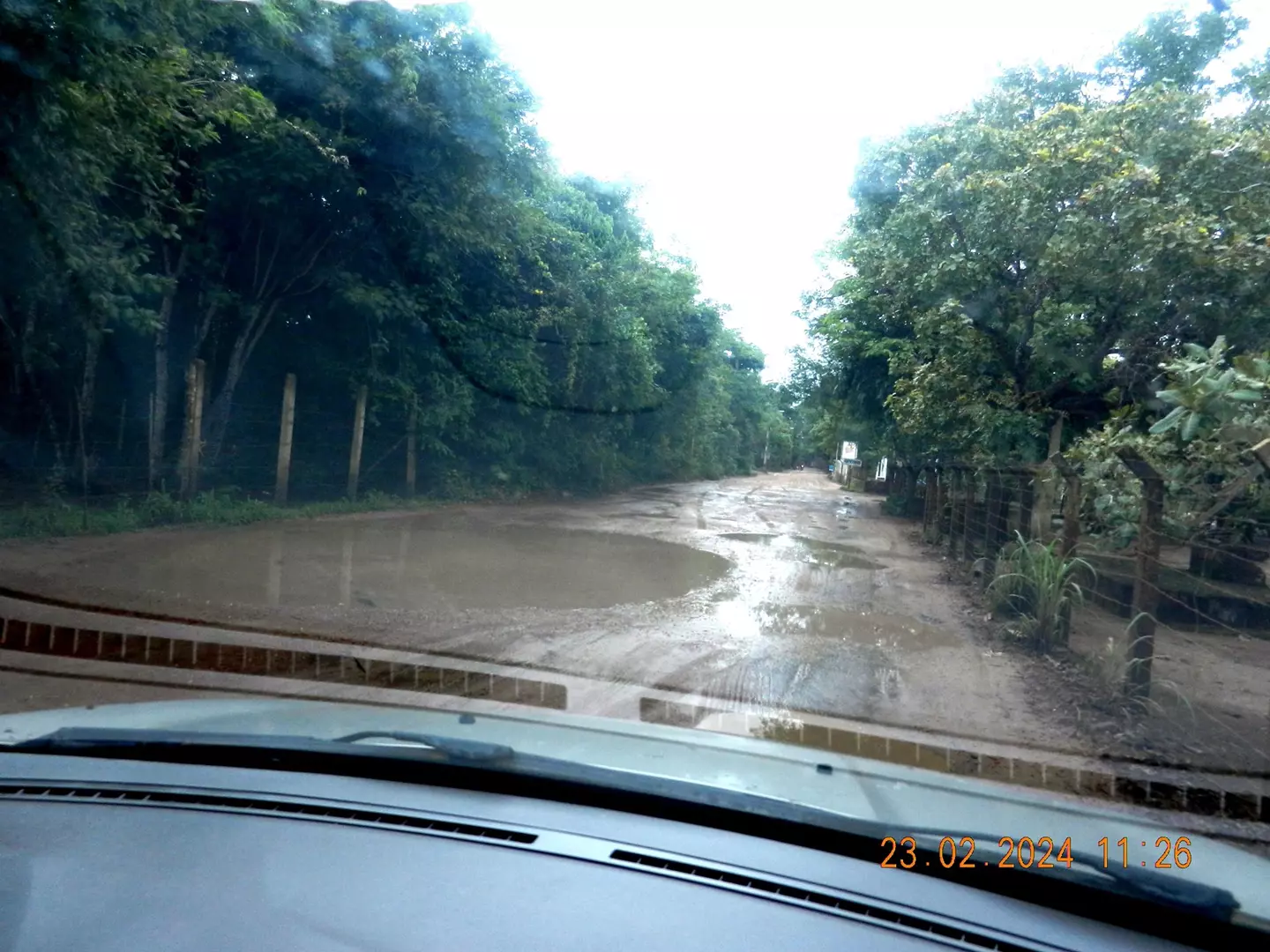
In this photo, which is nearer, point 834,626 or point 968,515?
point 834,626

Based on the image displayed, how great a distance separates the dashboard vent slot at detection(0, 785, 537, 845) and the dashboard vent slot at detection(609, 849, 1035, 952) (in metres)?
0.34

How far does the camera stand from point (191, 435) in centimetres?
1424

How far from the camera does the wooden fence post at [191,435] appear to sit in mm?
14133

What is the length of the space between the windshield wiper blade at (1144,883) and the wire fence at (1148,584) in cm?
341

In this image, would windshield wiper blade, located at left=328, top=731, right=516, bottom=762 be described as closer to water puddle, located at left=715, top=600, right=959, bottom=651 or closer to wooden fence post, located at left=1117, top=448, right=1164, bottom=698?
wooden fence post, located at left=1117, top=448, right=1164, bottom=698

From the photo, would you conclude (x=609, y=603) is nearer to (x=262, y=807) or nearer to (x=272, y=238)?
(x=262, y=807)

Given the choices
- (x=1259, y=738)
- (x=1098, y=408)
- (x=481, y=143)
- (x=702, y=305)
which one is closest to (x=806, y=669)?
(x=1259, y=738)

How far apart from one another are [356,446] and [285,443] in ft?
5.79

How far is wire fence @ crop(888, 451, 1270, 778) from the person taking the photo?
693 cm

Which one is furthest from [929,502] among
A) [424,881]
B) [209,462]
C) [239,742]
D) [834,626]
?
[424,881]

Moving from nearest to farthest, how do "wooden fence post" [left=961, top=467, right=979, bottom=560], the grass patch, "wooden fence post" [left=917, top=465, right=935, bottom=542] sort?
the grass patch
"wooden fence post" [left=961, top=467, right=979, bottom=560]
"wooden fence post" [left=917, top=465, right=935, bottom=542]

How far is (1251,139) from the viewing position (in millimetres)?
10328

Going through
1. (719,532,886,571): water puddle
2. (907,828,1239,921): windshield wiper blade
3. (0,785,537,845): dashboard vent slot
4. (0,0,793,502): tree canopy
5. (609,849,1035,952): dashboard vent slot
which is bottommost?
(719,532,886,571): water puddle

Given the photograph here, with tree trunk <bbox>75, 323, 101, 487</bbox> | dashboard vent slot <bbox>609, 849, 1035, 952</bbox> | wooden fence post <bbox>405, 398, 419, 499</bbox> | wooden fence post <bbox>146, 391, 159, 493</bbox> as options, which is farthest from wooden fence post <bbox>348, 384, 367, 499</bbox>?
dashboard vent slot <bbox>609, 849, 1035, 952</bbox>
